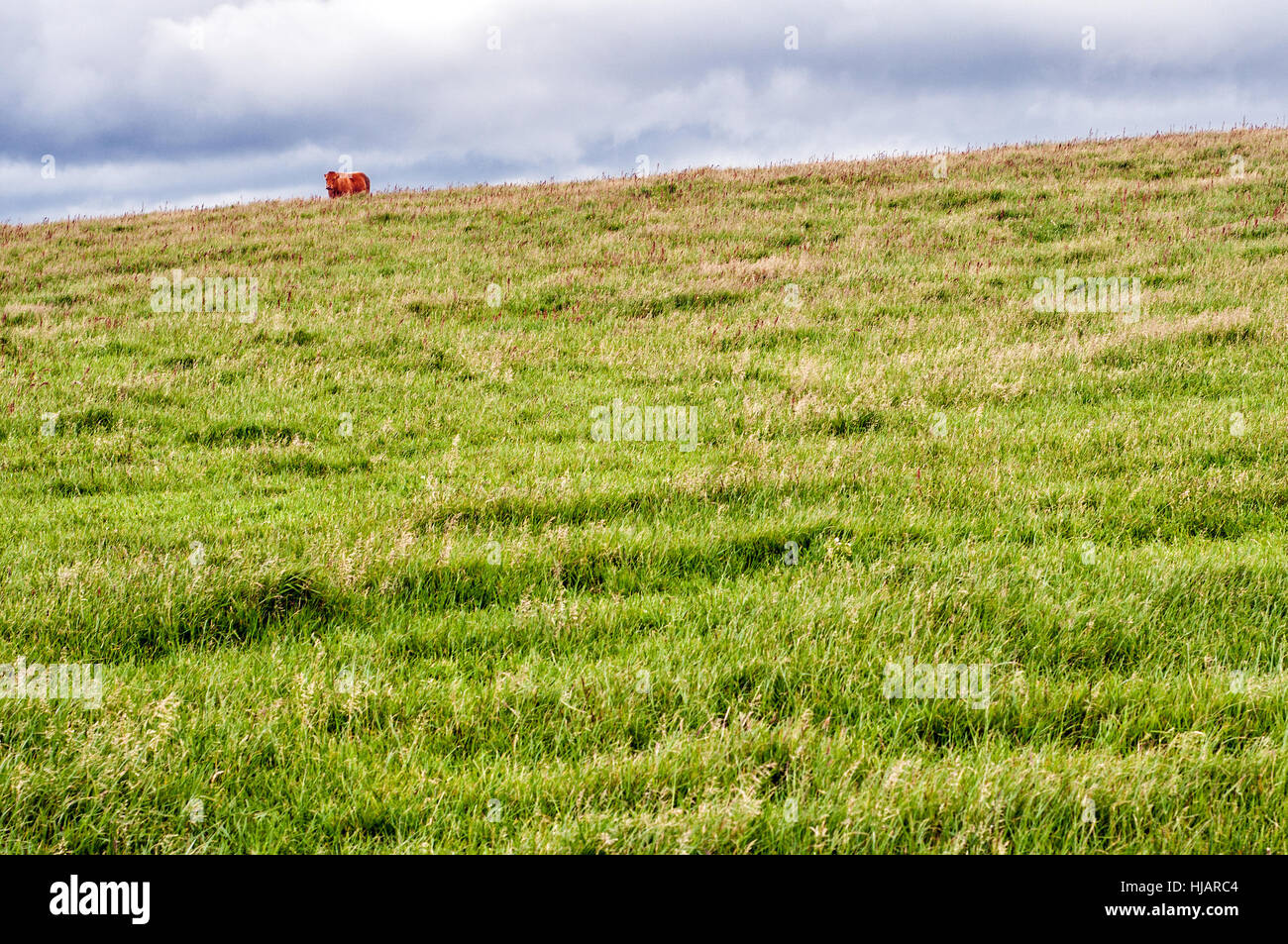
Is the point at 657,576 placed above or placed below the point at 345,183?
below

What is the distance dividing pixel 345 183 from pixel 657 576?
93.4 ft

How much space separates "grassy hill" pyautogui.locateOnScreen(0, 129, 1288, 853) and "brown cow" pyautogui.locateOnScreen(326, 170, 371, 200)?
16.8 meters

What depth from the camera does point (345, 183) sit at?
28812 millimetres

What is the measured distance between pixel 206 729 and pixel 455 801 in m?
1.21

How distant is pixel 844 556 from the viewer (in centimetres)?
509

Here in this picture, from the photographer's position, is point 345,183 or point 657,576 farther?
point 345,183

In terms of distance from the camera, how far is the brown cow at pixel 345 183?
1129 inches

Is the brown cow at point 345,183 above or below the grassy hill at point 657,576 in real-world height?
above

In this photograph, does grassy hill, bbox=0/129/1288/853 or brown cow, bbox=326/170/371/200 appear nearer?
grassy hill, bbox=0/129/1288/853

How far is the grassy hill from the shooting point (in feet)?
9.50

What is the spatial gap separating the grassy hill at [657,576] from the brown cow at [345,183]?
16829 mm

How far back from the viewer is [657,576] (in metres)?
5.02
